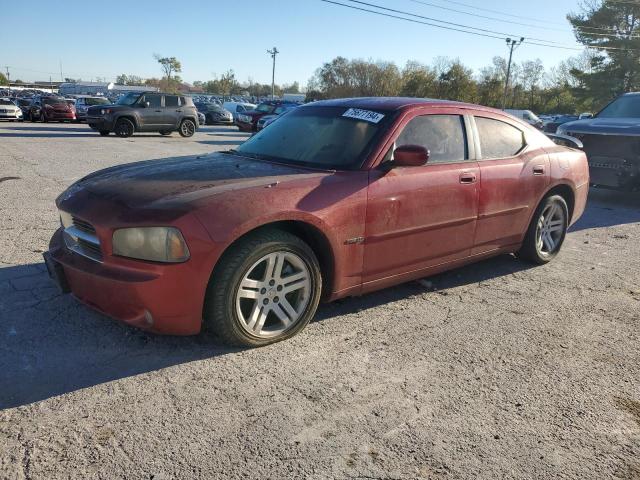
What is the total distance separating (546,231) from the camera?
5.14 m

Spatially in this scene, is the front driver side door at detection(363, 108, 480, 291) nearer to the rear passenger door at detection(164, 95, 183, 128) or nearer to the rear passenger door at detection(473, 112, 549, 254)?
the rear passenger door at detection(473, 112, 549, 254)

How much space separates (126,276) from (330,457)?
1.44 meters

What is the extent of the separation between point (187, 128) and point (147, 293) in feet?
61.4

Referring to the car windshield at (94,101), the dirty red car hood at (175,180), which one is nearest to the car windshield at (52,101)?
the car windshield at (94,101)

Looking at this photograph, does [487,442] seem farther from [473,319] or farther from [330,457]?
[473,319]

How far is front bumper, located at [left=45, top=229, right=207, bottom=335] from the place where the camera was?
277 cm

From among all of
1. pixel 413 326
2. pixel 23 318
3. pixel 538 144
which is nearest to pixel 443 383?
pixel 413 326

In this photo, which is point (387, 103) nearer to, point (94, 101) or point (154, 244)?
point (154, 244)

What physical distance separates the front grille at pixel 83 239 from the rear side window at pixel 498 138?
3.05 m

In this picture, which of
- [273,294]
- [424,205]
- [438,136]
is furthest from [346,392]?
Answer: [438,136]

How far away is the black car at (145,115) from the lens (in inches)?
717

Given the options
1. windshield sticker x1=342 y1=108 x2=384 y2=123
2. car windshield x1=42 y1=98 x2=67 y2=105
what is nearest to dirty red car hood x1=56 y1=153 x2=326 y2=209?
windshield sticker x1=342 y1=108 x2=384 y2=123

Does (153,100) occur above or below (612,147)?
above

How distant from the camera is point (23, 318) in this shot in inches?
133
